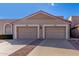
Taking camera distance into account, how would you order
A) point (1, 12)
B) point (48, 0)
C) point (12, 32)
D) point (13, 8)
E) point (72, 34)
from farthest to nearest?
point (72, 34), point (12, 32), point (1, 12), point (13, 8), point (48, 0)

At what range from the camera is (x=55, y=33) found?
2106 centimetres

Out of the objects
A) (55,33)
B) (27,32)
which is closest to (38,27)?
(27,32)

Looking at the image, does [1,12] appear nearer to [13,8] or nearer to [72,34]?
[13,8]

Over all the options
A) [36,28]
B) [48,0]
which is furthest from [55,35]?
[48,0]

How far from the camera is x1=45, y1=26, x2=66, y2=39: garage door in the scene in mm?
21062

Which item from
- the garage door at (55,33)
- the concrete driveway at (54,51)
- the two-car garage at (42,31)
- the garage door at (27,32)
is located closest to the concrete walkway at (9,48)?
the concrete driveway at (54,51)

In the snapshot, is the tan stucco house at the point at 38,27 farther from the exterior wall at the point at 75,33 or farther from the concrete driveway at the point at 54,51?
the concrete driveway at the point at 54,51

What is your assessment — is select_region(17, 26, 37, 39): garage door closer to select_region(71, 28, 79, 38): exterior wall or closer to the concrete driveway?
select_region(71, 28, 79, 38): exterior wall

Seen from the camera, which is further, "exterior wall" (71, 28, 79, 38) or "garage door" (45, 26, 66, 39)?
"exterior wall" (71, 28, 79, 38)

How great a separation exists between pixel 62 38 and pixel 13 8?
6.47 m

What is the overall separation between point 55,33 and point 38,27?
2249 millimetres

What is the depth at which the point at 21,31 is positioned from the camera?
21.7m

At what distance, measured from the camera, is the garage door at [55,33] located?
21.1m

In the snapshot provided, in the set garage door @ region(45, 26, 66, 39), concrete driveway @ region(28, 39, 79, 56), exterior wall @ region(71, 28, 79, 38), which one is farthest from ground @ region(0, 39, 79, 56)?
exterior wall @ region(71, 28, 79, 38)
